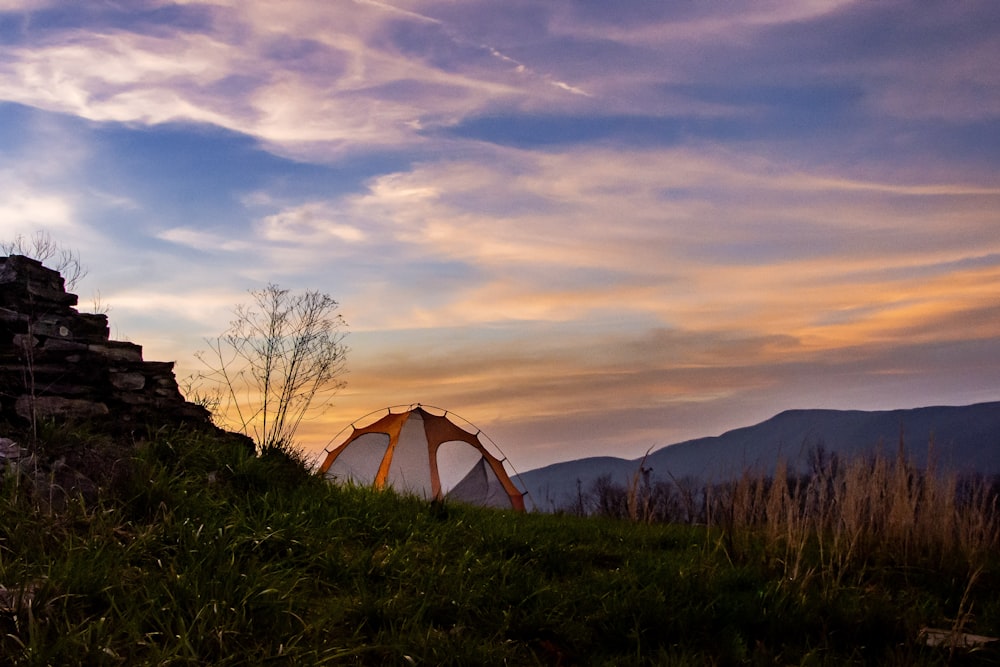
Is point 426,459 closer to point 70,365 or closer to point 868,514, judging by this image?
point 70,365

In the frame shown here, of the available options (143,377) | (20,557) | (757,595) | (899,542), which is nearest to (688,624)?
(757,595)

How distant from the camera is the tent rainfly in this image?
14188 millimetres

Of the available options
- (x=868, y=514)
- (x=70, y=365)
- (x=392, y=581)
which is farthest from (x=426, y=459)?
(x=392, y=581)

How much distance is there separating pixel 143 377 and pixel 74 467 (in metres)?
2.81

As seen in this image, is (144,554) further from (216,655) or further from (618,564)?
(618,564)

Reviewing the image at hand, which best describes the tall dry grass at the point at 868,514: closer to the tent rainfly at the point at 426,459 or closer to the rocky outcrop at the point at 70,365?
the rocky outcrop at the point at 70,365

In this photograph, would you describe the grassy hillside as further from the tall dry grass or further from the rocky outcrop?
the rocky outcrop

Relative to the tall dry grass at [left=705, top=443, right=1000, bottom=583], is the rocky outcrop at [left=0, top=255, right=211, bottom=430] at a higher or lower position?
higher

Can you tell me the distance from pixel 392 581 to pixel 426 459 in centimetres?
864

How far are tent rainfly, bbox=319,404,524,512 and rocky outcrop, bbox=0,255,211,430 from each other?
493 cm

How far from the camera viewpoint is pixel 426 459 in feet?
47.0

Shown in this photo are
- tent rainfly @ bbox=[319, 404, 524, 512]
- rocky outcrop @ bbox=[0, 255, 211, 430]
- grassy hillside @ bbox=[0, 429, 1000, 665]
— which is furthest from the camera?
tent rainfly @ bbox=[319, 404, 524, 512]

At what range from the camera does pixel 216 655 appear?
4.29m

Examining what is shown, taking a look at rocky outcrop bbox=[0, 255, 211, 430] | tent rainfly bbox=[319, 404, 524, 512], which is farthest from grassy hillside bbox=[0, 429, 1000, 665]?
tent rainfly bbox=[319, 404, 524, 512]
